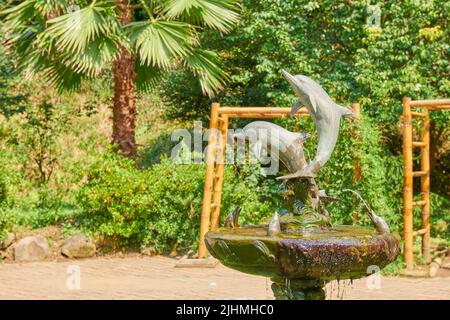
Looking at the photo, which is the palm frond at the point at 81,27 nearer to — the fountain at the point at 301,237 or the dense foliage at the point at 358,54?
the dense foliage at the point at 358,54

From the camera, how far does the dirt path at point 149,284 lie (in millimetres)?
8117

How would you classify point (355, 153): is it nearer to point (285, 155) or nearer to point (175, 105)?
point (285, 155)

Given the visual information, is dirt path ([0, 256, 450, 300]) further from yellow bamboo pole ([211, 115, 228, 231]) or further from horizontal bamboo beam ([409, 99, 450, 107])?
horizontal bamboo beam ([409, 99, 450, 107])

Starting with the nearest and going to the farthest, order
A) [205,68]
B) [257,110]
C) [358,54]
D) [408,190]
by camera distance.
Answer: [408,190]
[257,110]
[205,68]
[358,54]

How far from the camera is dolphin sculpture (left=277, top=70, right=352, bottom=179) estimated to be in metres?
5.58

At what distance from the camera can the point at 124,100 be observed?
1184cm

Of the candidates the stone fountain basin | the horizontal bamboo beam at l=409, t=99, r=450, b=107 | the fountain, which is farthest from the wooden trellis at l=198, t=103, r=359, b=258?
the stone fountain basin

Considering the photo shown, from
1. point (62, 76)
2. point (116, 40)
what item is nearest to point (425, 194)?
point (116, 40)

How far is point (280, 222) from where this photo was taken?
5.74 m

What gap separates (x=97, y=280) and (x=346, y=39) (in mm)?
5929

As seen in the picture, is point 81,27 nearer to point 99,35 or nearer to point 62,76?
point 99,35

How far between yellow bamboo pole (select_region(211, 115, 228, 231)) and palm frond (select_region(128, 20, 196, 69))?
1372 mm

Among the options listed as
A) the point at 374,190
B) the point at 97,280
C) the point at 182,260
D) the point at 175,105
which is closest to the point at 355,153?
the point at 374,190

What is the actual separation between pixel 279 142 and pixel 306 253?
999 mm
